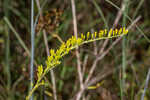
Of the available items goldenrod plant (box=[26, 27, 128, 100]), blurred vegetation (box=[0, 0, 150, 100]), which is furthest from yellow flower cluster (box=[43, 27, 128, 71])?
blurred vegetation (box=[0, 0, 150, 100])

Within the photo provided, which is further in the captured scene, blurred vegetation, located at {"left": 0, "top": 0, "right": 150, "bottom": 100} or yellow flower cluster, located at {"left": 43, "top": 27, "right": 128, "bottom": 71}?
blurred vegetation, located at {"left": 0, "top": 0, "right": 150, "bottom": 100}

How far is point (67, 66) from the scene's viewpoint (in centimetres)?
100

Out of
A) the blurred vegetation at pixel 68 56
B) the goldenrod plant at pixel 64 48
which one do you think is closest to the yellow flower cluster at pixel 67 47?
the goldenrod plant at pixel 64 48

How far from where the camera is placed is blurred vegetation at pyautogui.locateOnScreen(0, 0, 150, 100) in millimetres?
831

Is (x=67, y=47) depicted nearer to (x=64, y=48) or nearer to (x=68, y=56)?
(x=64, y=48)

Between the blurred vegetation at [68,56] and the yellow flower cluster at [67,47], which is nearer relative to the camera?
A: the yellow flower cluster at [67,47]

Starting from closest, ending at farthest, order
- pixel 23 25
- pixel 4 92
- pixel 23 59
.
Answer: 1. pixel 4 92
2. pixel 23 59
3. pixel 23 25

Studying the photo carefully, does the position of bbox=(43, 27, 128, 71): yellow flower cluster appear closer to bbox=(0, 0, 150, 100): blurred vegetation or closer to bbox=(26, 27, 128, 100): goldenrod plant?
bbox=(26, 27, 128, 100): goldenrod plant

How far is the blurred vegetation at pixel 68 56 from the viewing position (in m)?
0.83

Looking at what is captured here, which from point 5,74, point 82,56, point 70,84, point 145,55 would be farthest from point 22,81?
point 145,55

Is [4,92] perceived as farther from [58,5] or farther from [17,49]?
[58,5]

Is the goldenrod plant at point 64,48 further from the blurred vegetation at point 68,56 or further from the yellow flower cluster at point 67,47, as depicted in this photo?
the blurred vegetation at point 68,56

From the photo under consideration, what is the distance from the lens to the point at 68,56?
90cm

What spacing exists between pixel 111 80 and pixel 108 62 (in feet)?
0.43
